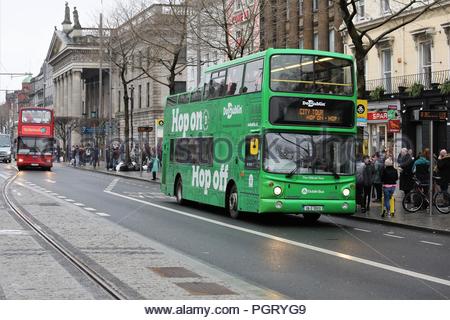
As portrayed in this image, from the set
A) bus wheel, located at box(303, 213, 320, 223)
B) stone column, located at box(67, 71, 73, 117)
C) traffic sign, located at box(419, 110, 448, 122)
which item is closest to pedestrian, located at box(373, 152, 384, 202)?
traffic sign, located at box(419, 110, 448, 122)

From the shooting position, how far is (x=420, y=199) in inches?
869

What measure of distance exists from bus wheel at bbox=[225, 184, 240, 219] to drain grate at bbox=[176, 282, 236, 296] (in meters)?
9.98

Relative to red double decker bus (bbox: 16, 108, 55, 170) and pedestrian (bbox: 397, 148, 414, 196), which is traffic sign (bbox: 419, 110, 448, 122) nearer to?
pedestrian (bbox: 397, 148, 414, 196)

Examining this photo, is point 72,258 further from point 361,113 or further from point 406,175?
point 406,175

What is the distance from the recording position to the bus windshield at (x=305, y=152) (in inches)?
703

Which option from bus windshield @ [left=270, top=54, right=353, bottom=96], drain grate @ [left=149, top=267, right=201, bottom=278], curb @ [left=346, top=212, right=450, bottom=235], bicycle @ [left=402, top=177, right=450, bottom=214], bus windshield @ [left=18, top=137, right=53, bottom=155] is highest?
bus windshield @ [left=270, top=54, right=353, bottom=96]

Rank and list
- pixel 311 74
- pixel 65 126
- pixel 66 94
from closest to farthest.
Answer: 1. pixel 311 74
2. pixel 65 126
3. pixel 66 94

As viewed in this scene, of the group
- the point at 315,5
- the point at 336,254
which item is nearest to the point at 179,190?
the point at 336,254

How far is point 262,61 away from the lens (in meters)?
18.1

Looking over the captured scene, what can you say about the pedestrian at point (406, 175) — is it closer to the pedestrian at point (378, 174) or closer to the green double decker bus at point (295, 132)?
the pedestrian at point (378, 174)

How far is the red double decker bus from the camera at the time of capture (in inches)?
2190

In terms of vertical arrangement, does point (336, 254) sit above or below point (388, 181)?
below

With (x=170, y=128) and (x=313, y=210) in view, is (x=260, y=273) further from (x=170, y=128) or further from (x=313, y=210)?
(x=170, y=128)

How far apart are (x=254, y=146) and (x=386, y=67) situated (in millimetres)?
25465
